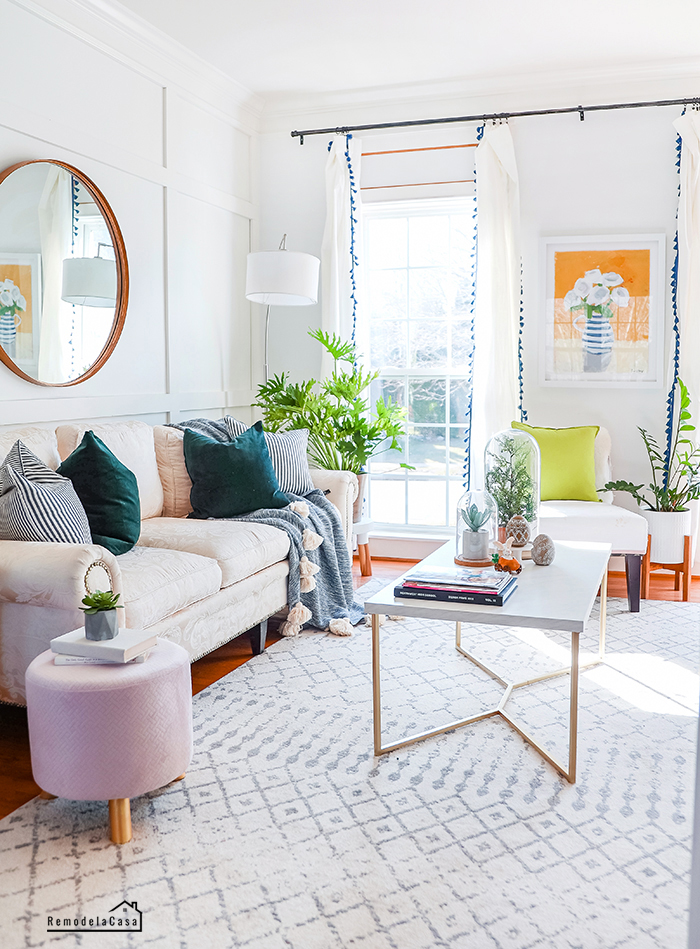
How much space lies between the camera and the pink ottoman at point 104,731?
1970 millimetres

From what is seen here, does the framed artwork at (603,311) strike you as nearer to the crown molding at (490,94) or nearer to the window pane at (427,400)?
the window pane at (427,400)

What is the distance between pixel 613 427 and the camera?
4.77 metres

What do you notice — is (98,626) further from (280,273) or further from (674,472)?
(674,472)

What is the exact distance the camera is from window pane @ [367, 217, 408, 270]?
5.13m

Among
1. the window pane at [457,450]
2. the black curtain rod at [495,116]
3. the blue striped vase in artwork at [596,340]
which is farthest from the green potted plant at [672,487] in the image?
the black curtain rod at [495,116]

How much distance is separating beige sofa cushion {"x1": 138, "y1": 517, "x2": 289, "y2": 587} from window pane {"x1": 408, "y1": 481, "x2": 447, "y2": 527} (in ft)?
6.12

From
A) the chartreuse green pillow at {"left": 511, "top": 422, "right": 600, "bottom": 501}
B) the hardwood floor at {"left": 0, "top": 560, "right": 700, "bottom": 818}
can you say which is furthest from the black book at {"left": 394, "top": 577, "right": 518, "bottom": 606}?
the chartreuse green pillow at {"left": 511, "top": 422, "right": 600, "bottom": 501}

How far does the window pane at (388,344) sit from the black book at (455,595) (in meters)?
2.98

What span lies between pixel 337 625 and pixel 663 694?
1.38 meters

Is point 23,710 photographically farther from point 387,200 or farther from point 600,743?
point 387,200

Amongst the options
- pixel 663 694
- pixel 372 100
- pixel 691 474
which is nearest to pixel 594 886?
pixel 663 694

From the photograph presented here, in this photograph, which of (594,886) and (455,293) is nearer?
(594,886)

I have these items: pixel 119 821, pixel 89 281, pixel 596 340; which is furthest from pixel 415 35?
pixel 119 821

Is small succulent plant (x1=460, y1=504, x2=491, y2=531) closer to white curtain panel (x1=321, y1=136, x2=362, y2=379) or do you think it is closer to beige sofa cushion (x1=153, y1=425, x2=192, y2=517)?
beige sofa cushion (x1=153, y1=425, x2=192, y2=517)
